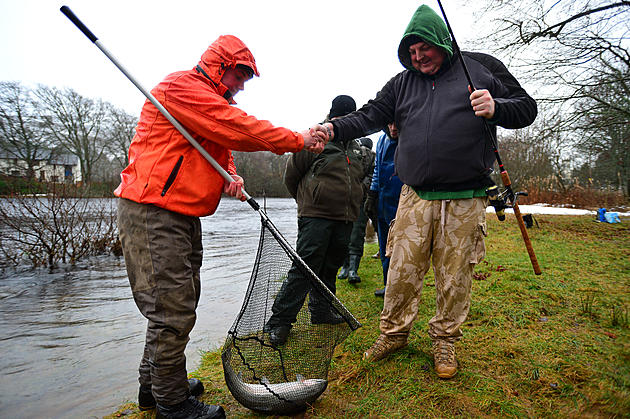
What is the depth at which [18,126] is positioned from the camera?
19594 mm

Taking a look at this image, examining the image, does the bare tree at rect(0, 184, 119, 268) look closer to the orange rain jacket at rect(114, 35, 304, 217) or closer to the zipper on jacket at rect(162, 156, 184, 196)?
the orange rain jacket at rect(114, 35, 304, 217)

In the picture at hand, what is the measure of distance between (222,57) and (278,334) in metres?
1.95

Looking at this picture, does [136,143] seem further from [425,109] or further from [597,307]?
[597,307]

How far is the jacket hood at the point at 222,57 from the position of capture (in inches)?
89.0

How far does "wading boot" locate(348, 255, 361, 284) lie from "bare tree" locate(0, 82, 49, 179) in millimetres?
17423

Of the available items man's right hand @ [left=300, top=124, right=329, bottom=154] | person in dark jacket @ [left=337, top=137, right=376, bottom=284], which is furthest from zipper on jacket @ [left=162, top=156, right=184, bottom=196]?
person in dark jacket @ [left=337, top=137, right=376, bottom=284]

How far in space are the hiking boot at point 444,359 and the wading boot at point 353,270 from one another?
10.1 feet

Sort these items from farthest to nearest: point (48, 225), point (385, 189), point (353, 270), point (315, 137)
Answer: point (48, 225) < point (353, 270) < point (385, 189) < point (315, 137)

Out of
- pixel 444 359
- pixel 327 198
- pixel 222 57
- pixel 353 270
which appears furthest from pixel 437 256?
pixel 353 270

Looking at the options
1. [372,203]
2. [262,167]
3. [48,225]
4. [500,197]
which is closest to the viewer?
[500,197]

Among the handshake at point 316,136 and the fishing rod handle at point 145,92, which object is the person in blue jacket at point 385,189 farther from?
the fishing rod handle at point 145,92

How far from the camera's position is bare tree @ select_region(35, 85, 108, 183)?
1191 inches

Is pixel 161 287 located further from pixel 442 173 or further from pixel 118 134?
pixel 118 134

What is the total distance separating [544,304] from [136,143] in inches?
177
